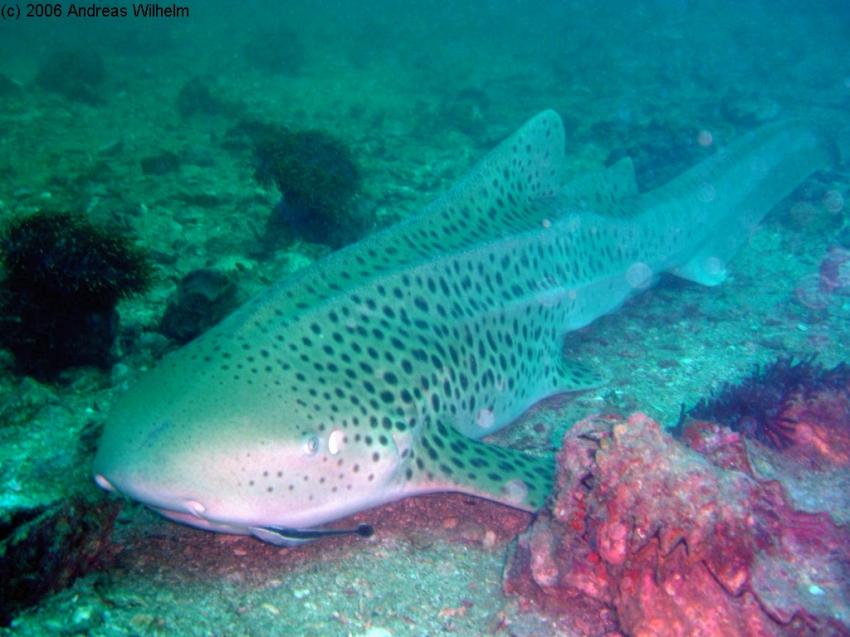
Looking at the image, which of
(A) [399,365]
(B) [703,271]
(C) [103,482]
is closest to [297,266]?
(A) [399,365]

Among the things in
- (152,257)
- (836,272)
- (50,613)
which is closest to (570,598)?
(50,613)

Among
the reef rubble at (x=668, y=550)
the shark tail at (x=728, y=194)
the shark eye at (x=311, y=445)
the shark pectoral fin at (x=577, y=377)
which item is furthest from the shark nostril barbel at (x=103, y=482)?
the shark tail at (x=728, y=194)

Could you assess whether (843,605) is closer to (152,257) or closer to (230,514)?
(230,514)

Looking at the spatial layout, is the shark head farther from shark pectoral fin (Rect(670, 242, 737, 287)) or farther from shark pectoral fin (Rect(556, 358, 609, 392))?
shark pectoral fin (Rect(670, 242, 737, 287))

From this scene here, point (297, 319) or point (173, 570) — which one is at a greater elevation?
point (297, 319)

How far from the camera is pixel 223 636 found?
2.89 metres

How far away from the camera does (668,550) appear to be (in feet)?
9.66

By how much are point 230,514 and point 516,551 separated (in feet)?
5.72

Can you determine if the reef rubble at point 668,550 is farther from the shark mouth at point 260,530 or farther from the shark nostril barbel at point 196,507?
the shark nostril barbel at point 196,507

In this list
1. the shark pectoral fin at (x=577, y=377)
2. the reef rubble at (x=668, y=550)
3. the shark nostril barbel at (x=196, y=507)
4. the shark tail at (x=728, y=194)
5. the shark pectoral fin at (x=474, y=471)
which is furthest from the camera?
the shark tail at (x=728, y=194)

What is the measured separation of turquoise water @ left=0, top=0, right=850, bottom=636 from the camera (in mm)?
3244

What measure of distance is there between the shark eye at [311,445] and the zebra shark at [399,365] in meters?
0.01

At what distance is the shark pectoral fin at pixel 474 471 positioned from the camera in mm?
4063

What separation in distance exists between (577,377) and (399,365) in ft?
8.26
